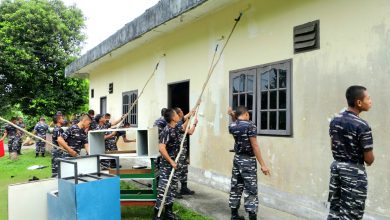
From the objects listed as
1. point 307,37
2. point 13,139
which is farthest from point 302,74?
point 13,139

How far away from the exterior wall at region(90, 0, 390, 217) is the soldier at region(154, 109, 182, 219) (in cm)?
145

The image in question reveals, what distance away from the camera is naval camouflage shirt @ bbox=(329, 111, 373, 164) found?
10.8 ft

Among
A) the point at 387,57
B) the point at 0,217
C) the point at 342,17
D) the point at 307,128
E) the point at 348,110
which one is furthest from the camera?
the point at 0,217

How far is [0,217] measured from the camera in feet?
18.5

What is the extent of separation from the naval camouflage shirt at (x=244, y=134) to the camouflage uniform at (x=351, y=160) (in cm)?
132

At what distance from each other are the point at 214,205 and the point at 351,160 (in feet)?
9.26

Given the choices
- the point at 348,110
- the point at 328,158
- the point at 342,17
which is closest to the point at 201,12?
the point at 342,17

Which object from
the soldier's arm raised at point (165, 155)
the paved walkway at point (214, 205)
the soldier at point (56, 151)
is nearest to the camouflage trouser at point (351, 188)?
the paved walkway at point (214, 205)

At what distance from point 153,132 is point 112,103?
7984 millimetres

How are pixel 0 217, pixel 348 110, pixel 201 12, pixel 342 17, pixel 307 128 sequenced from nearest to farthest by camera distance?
pixel 348 110, pixel 342 17, pixel 307 128, pixel 0 217, pixel 201 12

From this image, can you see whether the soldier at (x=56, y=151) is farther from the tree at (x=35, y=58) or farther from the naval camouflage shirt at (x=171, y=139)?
the tree at (x=35, y=58)

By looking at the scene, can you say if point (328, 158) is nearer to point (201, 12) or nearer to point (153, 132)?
point (153, 132)

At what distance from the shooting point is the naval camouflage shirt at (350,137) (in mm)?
3285

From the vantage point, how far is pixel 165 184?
16.5 ft
